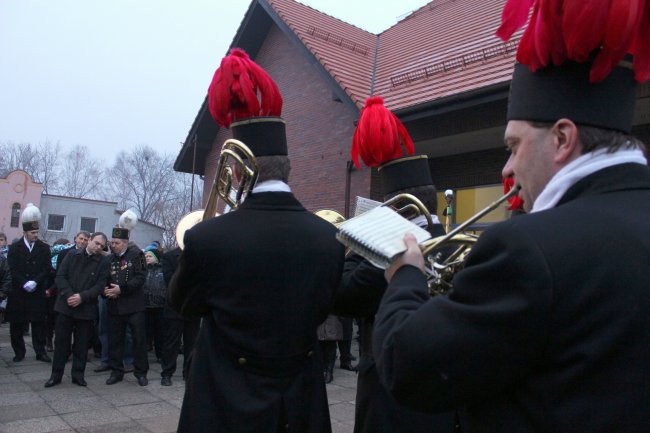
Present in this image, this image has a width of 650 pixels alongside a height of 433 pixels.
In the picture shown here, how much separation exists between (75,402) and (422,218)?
490 centimetres

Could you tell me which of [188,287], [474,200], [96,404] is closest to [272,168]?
[188,287]

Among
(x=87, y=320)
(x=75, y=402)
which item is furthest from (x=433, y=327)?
(x=87, y=320)

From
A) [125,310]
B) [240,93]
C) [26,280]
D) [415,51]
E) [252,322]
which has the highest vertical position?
[415,51]

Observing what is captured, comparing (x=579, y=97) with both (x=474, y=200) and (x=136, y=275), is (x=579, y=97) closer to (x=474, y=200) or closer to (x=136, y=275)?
(x=136, y=275)

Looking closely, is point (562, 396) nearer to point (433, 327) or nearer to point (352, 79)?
point (433, 327)

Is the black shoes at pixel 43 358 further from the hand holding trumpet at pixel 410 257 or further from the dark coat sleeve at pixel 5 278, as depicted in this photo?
the hand holding trumpet at pixel 410 257

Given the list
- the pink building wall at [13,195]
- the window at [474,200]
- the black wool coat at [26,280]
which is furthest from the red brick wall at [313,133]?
the pink building wall at [13,195]

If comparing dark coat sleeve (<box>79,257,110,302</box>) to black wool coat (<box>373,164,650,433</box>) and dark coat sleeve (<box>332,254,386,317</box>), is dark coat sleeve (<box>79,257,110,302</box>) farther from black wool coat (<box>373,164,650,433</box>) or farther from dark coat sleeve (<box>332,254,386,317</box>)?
black wool coat (<box>373,164,650,433</box>)

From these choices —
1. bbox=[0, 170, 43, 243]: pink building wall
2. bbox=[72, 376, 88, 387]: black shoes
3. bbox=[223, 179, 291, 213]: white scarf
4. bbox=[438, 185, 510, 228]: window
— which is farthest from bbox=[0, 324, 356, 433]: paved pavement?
bbox=[0, 170, 43, 243]: pink building wall

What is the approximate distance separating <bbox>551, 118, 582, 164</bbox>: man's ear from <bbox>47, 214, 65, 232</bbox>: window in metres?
38.9

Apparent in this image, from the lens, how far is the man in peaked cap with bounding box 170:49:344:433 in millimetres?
2236

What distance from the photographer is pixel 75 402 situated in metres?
5.76

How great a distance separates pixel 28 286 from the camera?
24.9ft

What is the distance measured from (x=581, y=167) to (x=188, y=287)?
1610 mm
